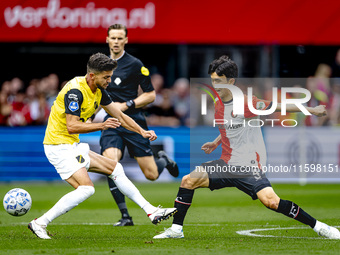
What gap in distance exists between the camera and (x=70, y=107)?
6371mm

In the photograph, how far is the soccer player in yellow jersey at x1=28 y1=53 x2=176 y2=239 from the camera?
6.36 metres

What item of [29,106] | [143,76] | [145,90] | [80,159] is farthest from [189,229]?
[29,106]

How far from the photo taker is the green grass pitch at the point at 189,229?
18.9 feet

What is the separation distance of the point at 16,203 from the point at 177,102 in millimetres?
8559

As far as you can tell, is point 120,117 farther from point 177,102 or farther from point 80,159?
point 177,102

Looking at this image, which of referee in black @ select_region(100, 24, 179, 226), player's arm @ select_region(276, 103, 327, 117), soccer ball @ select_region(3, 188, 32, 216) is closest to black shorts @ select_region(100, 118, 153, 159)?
referee in black @ select_region(100, 24, 179, 226)

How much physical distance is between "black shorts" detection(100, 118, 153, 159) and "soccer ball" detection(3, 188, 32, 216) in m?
1.55

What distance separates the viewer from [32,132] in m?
14.4

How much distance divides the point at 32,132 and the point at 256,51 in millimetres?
7030

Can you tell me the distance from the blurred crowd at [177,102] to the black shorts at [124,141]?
5.68 metres

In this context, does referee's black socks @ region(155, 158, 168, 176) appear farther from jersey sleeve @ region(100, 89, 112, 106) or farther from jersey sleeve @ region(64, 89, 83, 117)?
jersey sleeve @ region(64, 89, 83, 117)

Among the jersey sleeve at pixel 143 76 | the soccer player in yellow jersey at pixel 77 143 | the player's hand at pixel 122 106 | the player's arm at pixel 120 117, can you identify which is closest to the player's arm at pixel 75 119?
the soccer player in yellow jersey at pixel 77 143

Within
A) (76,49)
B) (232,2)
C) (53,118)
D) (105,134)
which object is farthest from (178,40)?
(53,118)

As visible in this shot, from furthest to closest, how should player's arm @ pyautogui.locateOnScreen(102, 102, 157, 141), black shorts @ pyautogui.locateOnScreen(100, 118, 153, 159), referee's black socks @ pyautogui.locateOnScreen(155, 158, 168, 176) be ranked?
referee's black socks @ pyautogui.locateOnScreen(155, 158, 168, 176) < black shorts @ pyautogui.locateOnScreen(100, 118, 153, 159) < player's arm @ pyautogui.locateOnScreen(102, 102, 157, 141)
